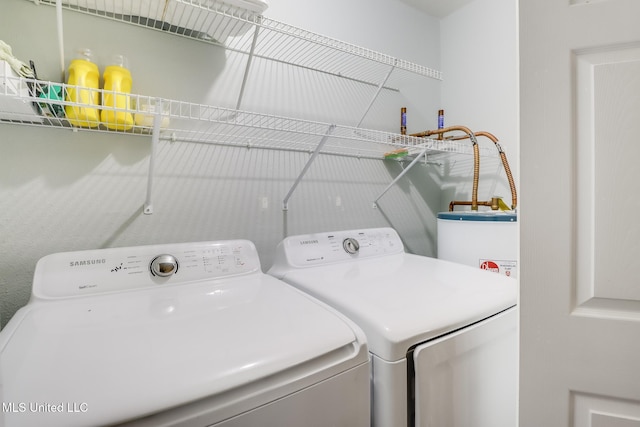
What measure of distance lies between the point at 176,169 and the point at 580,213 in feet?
4.53

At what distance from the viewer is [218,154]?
1370 mm

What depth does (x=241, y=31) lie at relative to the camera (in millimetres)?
1215

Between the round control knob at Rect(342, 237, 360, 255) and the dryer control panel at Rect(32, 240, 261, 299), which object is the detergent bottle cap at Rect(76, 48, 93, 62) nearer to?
the dryer control panel at Rect(32, 240, 261, 299)

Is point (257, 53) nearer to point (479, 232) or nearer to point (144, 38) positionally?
point (144, 38)

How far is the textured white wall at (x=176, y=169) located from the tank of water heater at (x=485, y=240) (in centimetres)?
47

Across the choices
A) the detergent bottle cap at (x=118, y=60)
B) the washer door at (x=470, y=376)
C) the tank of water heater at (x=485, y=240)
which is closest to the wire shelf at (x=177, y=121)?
the detergent bottle cap at (x=118, y=60)

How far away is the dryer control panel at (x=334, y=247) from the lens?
1.27 metres

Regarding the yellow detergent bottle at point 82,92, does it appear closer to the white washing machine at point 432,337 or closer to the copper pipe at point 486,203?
the white washing machine at point 432,337

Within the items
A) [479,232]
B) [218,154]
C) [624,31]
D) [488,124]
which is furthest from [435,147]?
[218,154]

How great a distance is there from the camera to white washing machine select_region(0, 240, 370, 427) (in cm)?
48

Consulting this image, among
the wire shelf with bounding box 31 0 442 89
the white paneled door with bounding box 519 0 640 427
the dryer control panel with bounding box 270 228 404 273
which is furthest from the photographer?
the dryer control panel with bounding box 270 228 404 273

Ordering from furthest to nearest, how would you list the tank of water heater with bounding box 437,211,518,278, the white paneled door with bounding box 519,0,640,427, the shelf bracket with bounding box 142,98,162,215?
1. the tank of water heater with bounding box 437,211,518,278
2. the shelf bracket with bounding box 142,98,162,215
3. the white paneled door with bounding box 519,0,640,427

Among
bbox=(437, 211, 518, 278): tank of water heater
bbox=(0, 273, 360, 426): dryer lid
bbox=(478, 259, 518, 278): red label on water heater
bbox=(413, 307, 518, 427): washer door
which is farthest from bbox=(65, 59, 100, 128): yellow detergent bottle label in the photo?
bbox=(478, 259, 518, 278): red label on water heater

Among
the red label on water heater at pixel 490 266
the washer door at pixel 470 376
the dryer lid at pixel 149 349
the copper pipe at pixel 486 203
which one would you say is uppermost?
the copper pipe at pixel 486 203
